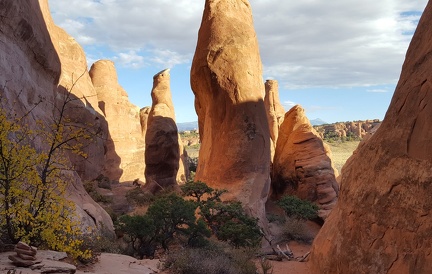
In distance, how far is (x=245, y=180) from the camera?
511 inches

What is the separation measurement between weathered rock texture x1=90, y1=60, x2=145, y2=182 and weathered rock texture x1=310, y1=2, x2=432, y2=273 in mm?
23581

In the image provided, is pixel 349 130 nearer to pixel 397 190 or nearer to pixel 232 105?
pixel 232 105

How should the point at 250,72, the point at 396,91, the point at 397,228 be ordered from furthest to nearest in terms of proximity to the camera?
the point at 250,72
the point at 396,91
the point at 397,228

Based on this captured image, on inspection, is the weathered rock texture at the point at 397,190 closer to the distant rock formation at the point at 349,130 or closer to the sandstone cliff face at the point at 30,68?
the sandstone cliff face at the point at 30,68

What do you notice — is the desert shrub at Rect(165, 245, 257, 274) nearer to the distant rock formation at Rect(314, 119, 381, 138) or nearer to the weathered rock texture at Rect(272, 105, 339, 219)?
the weathered rock texture at Rect(272, 105, 339, 219)

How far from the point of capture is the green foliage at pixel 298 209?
49.8 ft

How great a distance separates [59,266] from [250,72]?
35.0 ft

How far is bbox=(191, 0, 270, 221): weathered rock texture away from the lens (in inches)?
517

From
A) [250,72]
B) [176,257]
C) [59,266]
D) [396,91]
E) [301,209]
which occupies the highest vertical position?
[250,72]

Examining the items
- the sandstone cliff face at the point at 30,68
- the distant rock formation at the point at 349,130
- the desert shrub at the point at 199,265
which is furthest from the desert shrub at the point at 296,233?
the distant rock formation at the point at 349,130

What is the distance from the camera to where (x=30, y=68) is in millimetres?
9586

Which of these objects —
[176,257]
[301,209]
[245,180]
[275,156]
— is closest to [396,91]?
[176,257]

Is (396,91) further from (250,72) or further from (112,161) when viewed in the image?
(112,161)

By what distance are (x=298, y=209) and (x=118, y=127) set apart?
18.8 meters
